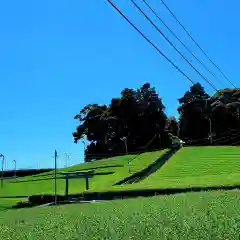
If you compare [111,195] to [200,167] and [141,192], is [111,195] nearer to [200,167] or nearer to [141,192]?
[141,192]

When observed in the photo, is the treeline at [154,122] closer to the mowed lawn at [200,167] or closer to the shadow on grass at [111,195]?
the mowed lawn at [200,167]

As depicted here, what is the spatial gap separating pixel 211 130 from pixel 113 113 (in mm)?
14528

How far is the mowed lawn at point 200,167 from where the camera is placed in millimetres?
26906

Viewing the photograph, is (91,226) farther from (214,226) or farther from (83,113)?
(83,113)

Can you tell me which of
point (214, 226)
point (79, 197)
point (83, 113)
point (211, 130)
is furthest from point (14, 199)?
point (83, 113)

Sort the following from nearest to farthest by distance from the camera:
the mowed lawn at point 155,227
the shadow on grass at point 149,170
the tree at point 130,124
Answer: the mowed lawn at point 155,227 → the shadow on grass at point 149,170 → the tree at point 130,124

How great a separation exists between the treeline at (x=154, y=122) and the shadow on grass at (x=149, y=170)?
15867 mm

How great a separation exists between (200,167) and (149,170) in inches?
152

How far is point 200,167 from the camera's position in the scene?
1348 inches

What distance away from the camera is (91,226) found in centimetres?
1039

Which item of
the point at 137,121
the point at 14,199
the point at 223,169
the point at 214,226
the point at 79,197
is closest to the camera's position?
the point at 214,226

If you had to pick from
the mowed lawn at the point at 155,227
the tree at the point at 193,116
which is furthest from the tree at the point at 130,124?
the mowed lawn at the point at 155,227

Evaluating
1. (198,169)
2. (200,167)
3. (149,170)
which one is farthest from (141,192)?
(149,170)

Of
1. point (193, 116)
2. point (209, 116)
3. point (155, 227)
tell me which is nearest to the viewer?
point (155, 227)
